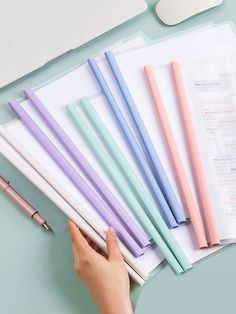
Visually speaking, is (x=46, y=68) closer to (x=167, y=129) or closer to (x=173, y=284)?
(x=167, y=129)

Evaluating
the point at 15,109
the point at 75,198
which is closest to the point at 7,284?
the point at 75,198

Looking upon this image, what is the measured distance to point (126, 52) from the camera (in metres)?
0.75

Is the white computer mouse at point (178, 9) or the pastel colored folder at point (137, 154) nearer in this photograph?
the pastel colored folder at point (137, 154)

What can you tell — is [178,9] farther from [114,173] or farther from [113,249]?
[113,249]

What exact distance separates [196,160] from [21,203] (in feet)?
0.80

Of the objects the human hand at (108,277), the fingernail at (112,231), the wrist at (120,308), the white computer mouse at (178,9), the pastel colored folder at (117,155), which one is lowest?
the wrist at (120,308)

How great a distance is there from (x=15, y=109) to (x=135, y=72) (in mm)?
188

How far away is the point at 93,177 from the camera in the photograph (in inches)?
25.2

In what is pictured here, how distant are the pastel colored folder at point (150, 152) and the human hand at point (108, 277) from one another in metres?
0.09

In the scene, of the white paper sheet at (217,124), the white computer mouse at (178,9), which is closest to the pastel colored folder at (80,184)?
the white paper sheet at (217,124)

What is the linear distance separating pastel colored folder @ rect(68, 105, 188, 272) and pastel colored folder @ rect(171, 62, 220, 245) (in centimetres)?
6

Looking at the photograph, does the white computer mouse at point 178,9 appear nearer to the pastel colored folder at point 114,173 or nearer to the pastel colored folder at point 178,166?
the pastel colored folder at point 178,166

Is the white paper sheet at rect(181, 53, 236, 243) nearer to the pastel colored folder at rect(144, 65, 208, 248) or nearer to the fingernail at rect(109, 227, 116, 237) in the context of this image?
the pastel colored folder at rect(144, 65, 208, 248)

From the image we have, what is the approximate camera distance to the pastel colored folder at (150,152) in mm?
639
